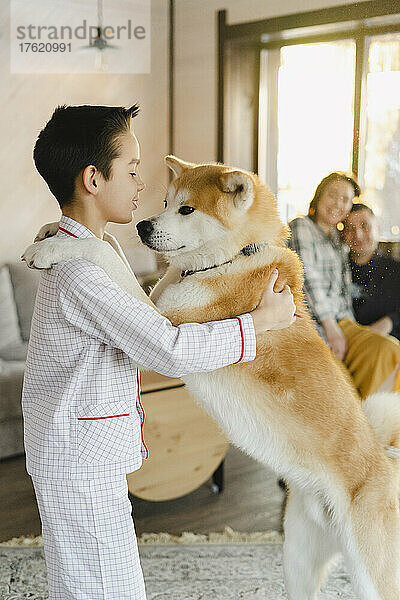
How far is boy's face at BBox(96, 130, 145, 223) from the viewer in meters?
1.36

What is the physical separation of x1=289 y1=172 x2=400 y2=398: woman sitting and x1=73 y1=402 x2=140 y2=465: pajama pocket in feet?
3.69

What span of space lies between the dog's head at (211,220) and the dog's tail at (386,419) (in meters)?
0.46

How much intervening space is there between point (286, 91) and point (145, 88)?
47 cm

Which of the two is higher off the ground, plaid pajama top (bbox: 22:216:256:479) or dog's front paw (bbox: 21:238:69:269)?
dog's front paw (bbox: 21:238:69:269)

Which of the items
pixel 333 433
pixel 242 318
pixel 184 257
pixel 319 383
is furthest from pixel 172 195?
pixel 333 433

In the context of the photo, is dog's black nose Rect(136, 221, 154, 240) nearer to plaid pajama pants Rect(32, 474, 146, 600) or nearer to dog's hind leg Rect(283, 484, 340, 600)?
plaid pajama pants Rect(32, 474, 146, 600)

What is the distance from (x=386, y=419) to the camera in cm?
157

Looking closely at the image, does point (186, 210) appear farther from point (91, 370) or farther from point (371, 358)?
point (371, 358)

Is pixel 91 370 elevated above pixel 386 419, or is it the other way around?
pixel 91 370

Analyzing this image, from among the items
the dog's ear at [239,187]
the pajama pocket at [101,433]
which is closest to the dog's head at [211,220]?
the dog's ear at [239,187]

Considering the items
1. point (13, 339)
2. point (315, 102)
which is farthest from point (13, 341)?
point (315, 102)

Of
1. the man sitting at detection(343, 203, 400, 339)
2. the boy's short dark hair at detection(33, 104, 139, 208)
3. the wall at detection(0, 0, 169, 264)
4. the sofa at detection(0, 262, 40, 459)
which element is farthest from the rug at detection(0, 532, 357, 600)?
the boy's short dark hair at detection(33, 104, 139, 208)

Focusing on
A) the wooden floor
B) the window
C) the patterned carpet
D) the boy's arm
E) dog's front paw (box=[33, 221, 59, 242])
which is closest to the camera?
the boy's arm

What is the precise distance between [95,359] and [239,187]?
0.48m
